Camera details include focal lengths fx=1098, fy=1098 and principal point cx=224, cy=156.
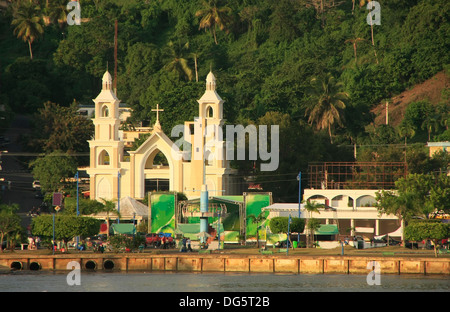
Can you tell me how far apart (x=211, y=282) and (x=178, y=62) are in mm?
71989

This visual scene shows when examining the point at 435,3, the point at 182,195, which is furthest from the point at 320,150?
the point at 435,3

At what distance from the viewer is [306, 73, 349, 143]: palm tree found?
390ft

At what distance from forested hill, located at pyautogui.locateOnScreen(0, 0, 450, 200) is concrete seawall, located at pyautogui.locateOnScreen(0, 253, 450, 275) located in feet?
105

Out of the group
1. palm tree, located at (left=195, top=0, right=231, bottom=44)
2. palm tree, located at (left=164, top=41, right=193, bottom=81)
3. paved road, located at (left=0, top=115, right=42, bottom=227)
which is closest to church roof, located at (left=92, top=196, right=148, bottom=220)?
paved road, located at (left=0, top=115, right=42, bottom=227)

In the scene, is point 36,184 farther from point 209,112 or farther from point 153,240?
point 153,240

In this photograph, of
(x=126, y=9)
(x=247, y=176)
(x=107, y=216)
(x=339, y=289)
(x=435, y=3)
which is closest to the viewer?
Result: (x=339, y=289)

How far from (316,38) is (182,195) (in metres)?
59.2

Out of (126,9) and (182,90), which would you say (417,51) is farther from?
(126,9)

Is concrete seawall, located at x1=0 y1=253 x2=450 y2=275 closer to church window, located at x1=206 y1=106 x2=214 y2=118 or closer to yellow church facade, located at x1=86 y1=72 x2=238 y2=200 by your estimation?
yellow church facade, located at x1=86 y1=72 x2=238 y2=200

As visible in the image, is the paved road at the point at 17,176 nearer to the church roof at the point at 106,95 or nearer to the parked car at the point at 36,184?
the parked car at the point at 36,184

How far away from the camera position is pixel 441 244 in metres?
83.9

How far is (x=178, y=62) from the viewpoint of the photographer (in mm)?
139000

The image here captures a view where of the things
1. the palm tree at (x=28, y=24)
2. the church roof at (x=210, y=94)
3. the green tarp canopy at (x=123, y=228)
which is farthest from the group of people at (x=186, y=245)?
the palm tree at (x=28, y=24)

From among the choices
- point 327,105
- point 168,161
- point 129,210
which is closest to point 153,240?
point 129,210
